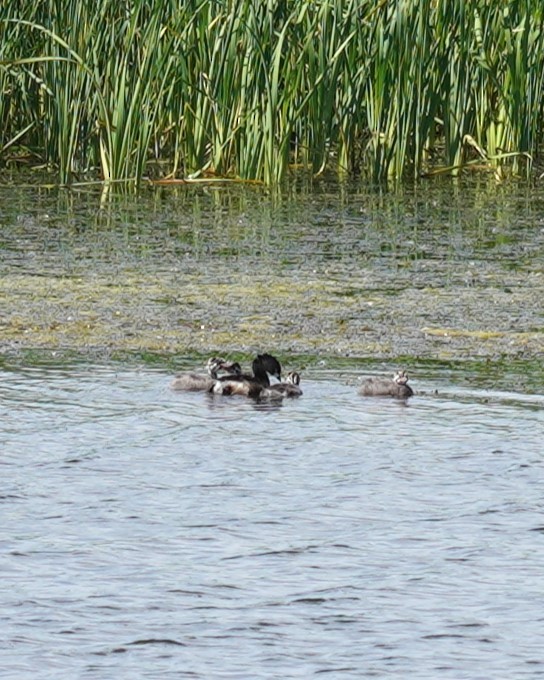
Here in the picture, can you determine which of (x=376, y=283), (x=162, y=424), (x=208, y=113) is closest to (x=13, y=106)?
(x=208, y=113)

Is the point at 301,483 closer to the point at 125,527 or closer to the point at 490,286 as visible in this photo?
the point at 125,527

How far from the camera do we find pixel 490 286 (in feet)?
27.4

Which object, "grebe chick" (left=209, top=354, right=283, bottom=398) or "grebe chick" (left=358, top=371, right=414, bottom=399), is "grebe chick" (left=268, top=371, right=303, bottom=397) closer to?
"grebe chick" (left=209, top=354, right=283, bottom=398)

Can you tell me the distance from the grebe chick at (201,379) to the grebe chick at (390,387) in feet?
1.67

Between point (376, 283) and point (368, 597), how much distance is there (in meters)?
4.37

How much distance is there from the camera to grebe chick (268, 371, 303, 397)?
619 centimetres

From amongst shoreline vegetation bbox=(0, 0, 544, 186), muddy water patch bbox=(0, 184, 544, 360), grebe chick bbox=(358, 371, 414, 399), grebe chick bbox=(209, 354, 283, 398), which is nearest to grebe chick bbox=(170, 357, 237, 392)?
grebe chick bbox=(209, 354, 283, 398)

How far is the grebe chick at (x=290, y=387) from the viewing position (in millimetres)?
6188

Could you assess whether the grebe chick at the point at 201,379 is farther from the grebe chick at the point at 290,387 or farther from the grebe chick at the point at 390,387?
the grebe chick at the point at 390,387

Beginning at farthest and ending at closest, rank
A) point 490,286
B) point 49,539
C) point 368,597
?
point 490,286, point 49,539, point 368,597

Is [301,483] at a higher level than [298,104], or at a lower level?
lower

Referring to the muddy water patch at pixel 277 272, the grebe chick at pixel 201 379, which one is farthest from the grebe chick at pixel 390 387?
the muddy water patch at pixel 277 272

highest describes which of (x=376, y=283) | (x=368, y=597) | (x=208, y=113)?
(x=208, y=113)

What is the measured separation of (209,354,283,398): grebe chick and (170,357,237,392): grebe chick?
3cm
